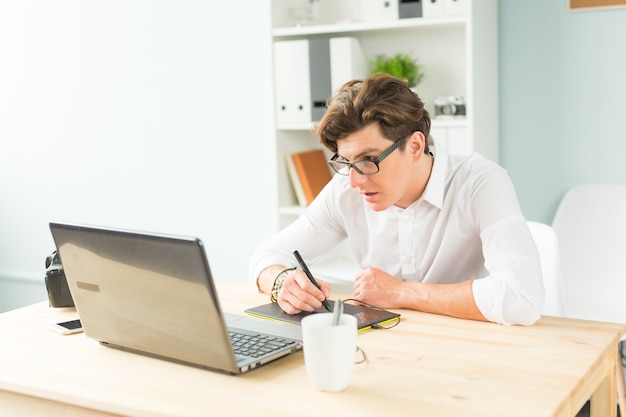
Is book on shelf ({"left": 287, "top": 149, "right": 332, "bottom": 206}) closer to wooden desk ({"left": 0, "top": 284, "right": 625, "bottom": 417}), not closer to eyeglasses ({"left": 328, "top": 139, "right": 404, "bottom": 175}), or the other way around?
eyeglasses ({"left": 328, "top": 139, "right": 404, "bottom": 175})

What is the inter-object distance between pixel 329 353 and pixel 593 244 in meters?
1.97

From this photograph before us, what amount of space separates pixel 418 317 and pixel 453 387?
1.42 feet

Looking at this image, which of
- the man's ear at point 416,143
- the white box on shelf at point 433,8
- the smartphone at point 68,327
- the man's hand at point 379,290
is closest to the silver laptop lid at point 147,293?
the smartphone at point 68,327

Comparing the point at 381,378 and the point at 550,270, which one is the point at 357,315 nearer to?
→ the point at 381,378

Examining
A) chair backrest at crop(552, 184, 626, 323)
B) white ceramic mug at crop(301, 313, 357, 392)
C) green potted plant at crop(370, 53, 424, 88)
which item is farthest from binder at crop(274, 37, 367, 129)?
white ceramic mug at crop(301, 313, 357, 392)

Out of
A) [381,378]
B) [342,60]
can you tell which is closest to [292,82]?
[342,60]

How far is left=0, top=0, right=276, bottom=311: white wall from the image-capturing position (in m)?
3.65

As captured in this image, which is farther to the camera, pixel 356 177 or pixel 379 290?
pixel 356 177

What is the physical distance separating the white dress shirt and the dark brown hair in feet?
0.50

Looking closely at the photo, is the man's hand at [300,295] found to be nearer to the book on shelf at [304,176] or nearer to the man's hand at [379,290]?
the man's hand at [379,290]

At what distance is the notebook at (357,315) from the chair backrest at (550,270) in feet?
1.62

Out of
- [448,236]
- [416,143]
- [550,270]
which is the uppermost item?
[416,143]

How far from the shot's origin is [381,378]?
52.6 inches

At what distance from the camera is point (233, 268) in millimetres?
3783
